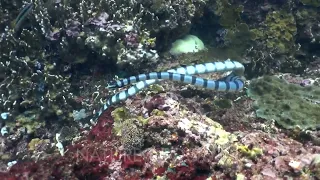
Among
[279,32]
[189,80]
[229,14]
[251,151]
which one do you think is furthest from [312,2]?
[251,151]

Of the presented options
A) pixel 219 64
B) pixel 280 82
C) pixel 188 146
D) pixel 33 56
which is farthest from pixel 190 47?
pixel 188 146

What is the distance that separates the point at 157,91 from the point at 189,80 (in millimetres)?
698

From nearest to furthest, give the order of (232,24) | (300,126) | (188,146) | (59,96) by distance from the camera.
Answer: (188,146)
(300,126)
(59,96)
(232,24)

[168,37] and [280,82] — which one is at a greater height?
[168,37]

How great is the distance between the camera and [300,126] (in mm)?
3695

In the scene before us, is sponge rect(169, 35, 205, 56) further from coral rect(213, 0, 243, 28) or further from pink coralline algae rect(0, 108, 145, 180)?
pink coralline algae rect(0, 108, 145, 180)

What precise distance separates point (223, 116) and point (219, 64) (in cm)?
136

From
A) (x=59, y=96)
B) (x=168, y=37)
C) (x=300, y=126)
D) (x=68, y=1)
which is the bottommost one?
(x=300, y=126)

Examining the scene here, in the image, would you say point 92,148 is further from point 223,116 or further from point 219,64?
point 219,64

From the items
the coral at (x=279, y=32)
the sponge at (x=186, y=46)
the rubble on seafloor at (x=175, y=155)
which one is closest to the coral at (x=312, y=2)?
the coral at (x=279, y=32)

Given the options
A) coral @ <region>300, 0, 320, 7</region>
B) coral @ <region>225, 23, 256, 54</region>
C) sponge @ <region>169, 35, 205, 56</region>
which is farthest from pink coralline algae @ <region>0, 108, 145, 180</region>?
coral @ <region>300, 0, 320, 7</region>

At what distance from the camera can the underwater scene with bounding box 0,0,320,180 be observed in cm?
283

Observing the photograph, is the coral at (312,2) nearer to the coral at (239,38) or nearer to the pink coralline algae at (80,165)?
the coral at (239,38)

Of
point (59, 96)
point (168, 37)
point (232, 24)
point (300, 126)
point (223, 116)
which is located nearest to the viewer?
point (300, 126)
